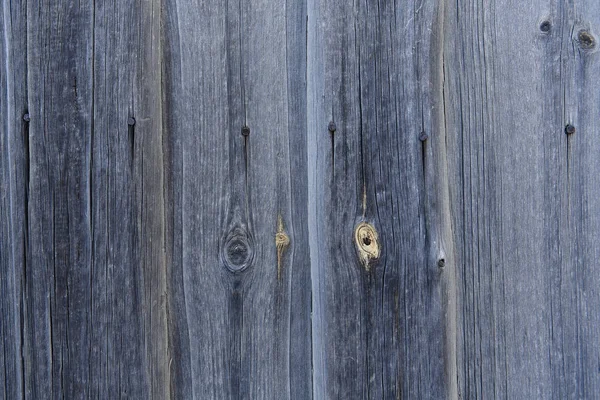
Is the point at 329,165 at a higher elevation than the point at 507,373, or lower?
higher

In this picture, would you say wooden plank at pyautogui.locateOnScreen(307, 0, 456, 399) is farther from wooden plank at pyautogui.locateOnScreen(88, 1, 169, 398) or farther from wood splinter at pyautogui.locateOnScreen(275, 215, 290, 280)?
wooden plank at pyautogui.locateOnScreen(88, 1, 169, 398)

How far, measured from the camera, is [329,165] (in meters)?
1.24

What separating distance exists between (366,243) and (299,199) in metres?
0.16

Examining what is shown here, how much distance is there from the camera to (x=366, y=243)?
4.03ft

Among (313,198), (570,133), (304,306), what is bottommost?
(304,306)

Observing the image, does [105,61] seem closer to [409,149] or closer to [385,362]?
[409,149]

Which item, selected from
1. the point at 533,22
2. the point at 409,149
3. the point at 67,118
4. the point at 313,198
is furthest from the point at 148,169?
the point at 533,22

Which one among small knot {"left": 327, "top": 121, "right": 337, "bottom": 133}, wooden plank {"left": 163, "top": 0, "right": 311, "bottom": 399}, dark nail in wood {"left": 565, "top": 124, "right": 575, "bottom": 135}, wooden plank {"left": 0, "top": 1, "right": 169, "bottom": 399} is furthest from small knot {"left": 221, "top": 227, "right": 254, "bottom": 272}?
dark nail in wood {"left": 565, "top": 124, "right": 575, "bottom": 135}

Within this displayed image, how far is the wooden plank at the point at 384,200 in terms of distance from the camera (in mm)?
1228

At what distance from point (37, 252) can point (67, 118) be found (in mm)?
281

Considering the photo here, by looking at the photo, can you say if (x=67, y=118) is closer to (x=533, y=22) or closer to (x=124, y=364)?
(x=124, y=364)

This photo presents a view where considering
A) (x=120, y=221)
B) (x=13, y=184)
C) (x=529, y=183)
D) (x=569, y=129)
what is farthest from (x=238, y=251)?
(x=569, y=129)

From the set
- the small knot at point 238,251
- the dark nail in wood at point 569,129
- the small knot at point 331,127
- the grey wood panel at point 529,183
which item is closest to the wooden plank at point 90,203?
the small knot at point 238,251

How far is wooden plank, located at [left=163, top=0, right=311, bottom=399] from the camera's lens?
1.24 meters
